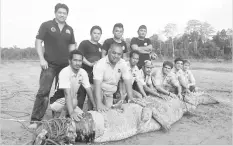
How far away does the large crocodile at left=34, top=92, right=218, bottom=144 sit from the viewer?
11.0ft

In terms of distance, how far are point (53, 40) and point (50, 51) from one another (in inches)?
9.4

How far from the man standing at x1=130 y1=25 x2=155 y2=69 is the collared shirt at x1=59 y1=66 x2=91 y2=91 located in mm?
2101

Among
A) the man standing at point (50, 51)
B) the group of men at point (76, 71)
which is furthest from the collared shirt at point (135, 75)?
the man standing at point (50, 51)

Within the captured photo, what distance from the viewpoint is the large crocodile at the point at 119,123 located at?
3.35m

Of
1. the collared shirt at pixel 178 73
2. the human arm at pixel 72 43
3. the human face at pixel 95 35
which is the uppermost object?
the human face at pixel 95 35

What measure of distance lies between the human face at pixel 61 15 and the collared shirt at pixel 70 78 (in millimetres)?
1060

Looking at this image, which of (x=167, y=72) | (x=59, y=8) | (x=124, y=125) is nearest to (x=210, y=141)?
(x=124, y=125)

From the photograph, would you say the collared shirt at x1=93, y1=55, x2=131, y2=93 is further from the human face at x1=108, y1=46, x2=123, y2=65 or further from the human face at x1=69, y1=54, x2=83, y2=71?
the human face at x1=69, y1=54, x2=83, y2=71

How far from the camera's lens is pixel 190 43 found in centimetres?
3481

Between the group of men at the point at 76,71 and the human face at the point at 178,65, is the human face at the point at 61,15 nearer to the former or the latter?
the group of men at the point at 76,71

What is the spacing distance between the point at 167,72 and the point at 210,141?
239 cm

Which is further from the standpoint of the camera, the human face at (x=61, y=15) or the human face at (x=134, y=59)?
the human face at (x=134, y=59)

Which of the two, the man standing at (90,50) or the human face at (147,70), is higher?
the man standing at (90,50)

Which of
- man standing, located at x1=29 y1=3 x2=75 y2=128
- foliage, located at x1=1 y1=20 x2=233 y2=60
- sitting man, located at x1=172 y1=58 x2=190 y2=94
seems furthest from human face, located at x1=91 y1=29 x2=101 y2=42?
foliage, located at x1=1 y1=20 x2=233 y2=60
